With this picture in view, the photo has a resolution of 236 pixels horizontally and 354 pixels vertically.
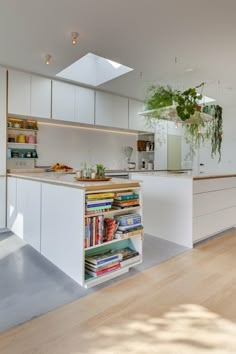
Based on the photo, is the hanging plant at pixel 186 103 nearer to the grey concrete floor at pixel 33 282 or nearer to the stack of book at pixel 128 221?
the stack of book at pixel 128 221

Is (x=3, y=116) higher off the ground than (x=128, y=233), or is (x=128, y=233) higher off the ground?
(x=3, y=116)

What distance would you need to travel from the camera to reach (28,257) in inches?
107

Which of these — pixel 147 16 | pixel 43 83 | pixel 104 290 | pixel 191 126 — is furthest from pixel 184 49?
pixel 104 290

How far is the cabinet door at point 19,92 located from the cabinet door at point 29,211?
127 centimetres

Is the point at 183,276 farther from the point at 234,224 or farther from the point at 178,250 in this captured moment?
the point at 234,224

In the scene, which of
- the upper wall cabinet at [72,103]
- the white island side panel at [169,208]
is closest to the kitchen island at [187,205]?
the white island side panel at [169,208]

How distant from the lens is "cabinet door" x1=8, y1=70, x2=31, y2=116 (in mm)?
3750

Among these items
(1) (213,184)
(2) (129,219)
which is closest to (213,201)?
(1) (213,184)

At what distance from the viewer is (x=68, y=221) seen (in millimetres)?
2143

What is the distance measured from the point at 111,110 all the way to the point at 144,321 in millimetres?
4220

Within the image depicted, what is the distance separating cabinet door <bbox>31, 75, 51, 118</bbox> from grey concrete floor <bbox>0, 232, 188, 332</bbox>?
2.18 m

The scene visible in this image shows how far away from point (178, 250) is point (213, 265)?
20.1 inches

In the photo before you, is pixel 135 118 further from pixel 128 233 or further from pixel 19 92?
pixel 128 233

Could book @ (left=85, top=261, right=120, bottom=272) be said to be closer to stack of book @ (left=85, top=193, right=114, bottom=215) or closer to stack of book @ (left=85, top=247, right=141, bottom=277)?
stack of book @ (left=85, top=247, right=141, bottom=277)
